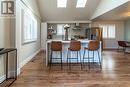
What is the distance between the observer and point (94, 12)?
1134cm

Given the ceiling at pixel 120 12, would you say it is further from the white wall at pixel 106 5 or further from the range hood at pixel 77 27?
the range hood at pixel 77 27

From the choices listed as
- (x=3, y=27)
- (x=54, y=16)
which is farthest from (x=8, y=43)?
(x=54, y=16)

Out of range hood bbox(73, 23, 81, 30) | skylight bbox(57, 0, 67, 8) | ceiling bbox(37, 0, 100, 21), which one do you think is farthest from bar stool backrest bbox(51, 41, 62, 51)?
range hood bbox(73, 23, 81, 30)

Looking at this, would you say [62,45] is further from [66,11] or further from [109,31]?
[109,31]

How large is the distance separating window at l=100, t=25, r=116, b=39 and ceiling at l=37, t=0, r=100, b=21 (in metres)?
2.30

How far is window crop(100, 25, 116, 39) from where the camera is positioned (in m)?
14.0

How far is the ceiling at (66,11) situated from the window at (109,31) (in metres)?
2.30

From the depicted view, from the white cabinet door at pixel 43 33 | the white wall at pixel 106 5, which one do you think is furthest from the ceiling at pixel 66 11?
the white cabinet door at pixel 43 33

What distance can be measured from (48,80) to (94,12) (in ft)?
26.3

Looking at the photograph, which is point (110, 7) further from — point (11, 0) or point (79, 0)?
point (11, 0)

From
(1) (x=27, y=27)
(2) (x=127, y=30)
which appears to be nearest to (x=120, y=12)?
(2) (x=127, y=30)

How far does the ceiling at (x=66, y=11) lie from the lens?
10.2m

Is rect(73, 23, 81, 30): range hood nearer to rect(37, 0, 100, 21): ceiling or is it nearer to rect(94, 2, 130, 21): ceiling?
rect(37, 0, 100, 21): ceiling

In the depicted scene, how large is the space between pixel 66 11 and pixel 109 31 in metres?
4.69
